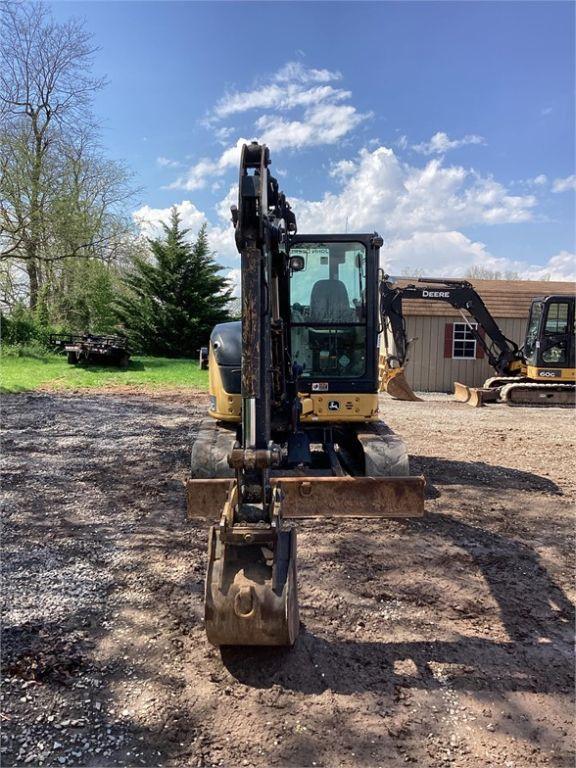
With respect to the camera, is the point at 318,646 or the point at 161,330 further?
the point at 161,330

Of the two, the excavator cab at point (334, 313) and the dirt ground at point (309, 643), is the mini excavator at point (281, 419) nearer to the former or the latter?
the excavator cab at point (334, 313)

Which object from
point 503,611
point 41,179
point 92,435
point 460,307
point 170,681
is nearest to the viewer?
point 170,681

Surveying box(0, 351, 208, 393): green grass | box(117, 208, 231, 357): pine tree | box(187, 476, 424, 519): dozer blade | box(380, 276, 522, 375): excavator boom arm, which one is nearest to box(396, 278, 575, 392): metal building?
box(380, 276, 522, 375): excavator boom arm

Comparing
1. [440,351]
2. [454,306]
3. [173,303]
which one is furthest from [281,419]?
[173,303]

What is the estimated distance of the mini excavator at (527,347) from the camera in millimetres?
13688

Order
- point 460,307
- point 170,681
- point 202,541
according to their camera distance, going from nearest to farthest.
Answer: point 170,681 < point 202,541 < point 460,307

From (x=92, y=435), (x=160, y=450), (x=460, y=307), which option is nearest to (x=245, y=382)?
(x=160, y=450)

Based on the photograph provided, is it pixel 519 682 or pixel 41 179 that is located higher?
pixel 41 179

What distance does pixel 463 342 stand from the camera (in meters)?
17.4

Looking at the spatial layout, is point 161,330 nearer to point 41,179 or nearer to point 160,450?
point 41,179

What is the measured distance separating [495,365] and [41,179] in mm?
16062

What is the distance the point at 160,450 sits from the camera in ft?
26.8

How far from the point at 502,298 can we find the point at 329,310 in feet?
48.2

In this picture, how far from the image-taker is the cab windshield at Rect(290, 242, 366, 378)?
5250 millimetres
